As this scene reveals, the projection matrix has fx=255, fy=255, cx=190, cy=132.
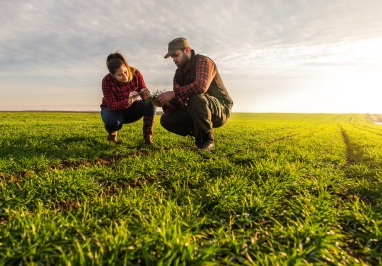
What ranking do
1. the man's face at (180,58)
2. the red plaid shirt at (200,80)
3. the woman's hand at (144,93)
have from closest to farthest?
the red plaid shirt at (200,80) < the man's face at (180,58) < the woman's hand at (144,93)

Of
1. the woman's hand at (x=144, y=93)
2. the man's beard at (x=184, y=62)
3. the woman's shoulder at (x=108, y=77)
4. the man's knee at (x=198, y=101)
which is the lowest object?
the man's knee at (x=198, y=101)

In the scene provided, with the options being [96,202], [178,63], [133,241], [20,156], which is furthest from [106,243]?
[178,63]

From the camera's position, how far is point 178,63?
616cm

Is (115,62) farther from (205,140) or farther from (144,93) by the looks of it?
(205,140)

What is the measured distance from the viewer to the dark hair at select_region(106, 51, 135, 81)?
641 centimetres

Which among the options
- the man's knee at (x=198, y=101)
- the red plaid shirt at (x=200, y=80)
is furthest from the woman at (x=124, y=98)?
the man's knee at (x=198, y=101)

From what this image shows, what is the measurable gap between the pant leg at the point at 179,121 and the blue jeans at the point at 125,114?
596mm

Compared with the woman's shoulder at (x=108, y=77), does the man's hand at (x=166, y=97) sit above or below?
below

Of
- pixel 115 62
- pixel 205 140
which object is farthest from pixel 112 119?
Answer: pixel 205 140

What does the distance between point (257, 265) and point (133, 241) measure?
3.07ft

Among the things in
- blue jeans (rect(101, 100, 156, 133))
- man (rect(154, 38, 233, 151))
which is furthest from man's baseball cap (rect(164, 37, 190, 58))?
blue jeans (rect(101, 100, 156, 133))

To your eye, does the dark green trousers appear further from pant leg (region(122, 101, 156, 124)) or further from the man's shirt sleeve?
pant leg (region(122, 101, 156, 124))

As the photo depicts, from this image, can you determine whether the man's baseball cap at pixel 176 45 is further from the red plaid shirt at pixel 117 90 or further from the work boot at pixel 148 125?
the work boot at pixel 148 125

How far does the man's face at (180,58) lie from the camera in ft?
19.5
